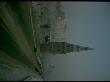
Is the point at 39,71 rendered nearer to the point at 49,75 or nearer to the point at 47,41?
the point at 49,75

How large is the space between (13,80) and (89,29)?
2.24ft

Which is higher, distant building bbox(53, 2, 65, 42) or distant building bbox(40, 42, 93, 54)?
distant building bbox(53, 2, 65, 42)

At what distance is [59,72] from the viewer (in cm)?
184

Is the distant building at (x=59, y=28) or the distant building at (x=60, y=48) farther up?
the distant building at (x=59, y=28)

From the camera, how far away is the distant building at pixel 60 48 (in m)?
1.81

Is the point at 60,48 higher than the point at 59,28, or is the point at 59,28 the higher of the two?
the point at 59,28

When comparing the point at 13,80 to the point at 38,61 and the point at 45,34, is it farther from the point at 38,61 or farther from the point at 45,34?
the point at 45,34

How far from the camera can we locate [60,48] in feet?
6.02

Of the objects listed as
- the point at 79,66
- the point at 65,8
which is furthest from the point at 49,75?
the point at 65,8

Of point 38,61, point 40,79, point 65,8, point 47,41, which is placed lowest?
point 40,79

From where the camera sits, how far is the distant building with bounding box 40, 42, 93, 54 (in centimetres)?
181

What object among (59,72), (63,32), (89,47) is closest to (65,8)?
(63,32)

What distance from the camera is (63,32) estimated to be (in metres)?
1.80

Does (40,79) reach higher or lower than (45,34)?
lower
